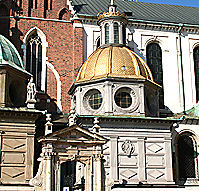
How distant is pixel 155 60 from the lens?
32.0 m

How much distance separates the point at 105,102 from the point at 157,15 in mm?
12590

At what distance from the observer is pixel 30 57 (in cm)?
2980

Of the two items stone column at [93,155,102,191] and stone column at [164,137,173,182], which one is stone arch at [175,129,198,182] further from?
stone column at [93,155,102,191]

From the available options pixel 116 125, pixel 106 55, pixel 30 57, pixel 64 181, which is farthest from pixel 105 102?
pixel 30 57

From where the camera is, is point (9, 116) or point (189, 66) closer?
point (9, 116)

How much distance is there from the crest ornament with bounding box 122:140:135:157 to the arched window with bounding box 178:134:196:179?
4535 mm

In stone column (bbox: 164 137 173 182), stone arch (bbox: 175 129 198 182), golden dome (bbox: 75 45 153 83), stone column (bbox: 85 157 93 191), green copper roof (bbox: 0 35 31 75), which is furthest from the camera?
stone arch (bbox: 175 129 198 182)

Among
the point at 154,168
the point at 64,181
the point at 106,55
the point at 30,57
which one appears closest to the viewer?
the point at 64,181

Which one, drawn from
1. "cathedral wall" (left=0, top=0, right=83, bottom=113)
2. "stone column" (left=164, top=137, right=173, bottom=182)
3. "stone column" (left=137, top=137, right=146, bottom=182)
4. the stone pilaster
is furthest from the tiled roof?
"stone column" (left=137, top=137, right=146, bottom=182)

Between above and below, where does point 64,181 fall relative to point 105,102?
below

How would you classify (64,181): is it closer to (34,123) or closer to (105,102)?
(34,123)

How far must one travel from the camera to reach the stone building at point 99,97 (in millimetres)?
20297

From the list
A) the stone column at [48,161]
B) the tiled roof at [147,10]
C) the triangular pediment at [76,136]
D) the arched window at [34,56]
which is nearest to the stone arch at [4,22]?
the arched window at [34,56]

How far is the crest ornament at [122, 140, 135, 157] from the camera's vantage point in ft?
79.2
